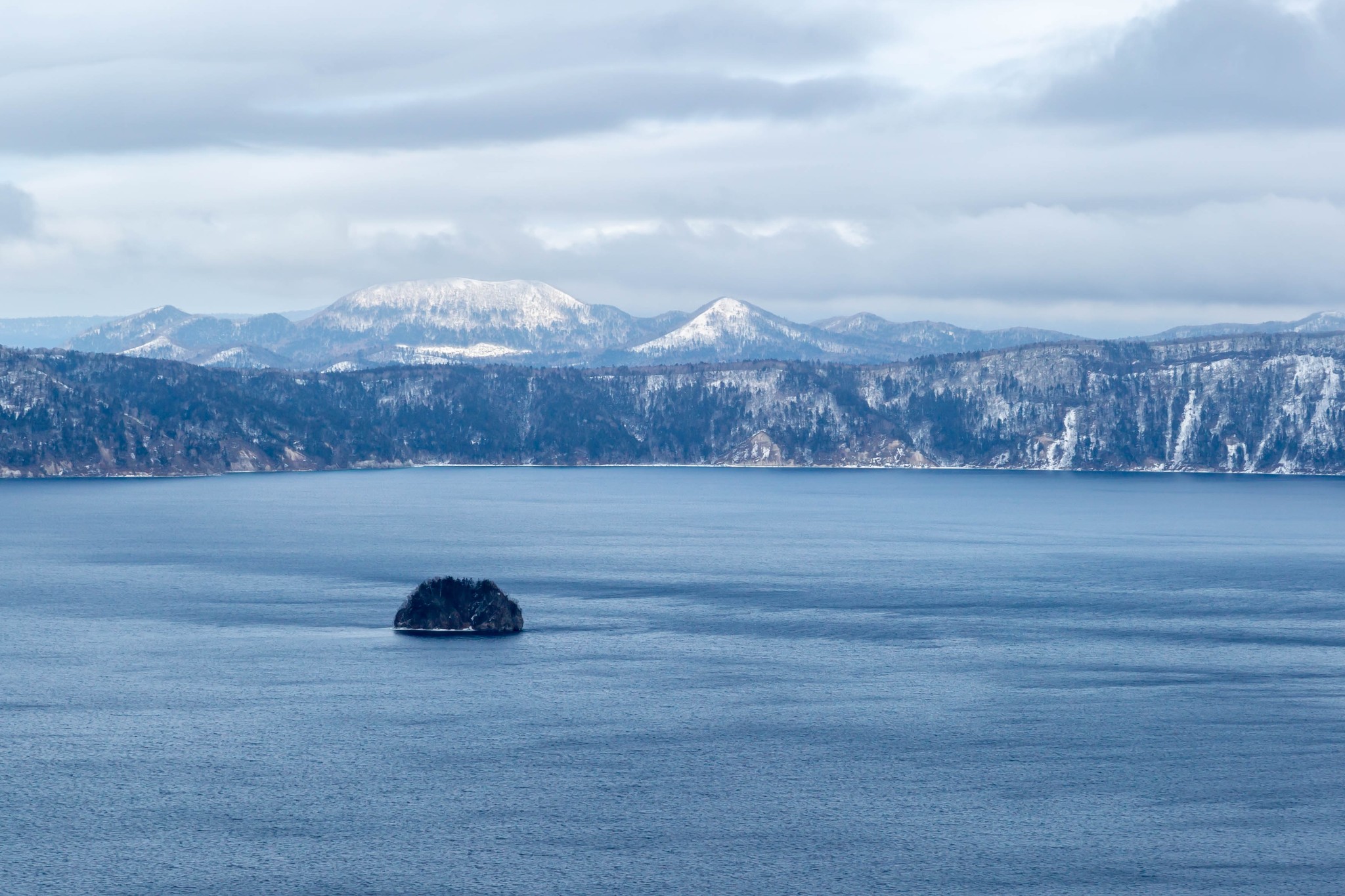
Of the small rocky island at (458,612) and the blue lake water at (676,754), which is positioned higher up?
the small rocky island at (458,612)

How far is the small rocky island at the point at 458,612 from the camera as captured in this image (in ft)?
500

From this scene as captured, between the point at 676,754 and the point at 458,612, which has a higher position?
the point at 458,612

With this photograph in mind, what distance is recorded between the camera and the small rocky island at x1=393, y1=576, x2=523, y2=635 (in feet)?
500

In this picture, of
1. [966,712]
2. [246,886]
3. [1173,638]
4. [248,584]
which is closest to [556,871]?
[246,886]

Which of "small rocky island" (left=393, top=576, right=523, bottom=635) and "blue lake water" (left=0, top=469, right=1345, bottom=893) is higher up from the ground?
"small rocky island" (left=393, top=576, right=523, bottom=635)

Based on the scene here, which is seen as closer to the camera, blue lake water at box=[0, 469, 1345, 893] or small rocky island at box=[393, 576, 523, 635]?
blue lake water at box=[0, 469, 1345, 893]

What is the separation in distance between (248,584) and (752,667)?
91.1 meters

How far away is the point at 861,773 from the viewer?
95.3 m

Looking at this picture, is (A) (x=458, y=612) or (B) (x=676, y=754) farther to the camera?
(A) (x=458, y=612)

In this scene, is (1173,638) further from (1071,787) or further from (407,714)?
(407,714)

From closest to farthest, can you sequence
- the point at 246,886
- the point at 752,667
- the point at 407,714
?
the point at 246,886 → the point at 407,714 → the point at 752,667

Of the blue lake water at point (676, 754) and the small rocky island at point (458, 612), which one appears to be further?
the small rocky island at point (458, 612)

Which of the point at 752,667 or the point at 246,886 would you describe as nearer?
the point at 246,886

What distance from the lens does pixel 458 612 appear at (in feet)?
505
